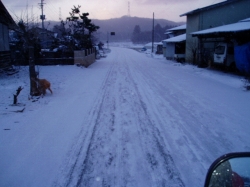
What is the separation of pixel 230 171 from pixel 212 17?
25390 millimetres

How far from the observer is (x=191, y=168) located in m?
4.18

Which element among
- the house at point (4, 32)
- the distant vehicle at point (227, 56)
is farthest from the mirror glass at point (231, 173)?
the distant vehicle at point (227, 56)

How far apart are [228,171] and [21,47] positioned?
23.6 metres

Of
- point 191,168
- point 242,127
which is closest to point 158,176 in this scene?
point 191,168

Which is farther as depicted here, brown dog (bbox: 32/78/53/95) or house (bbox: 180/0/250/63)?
house (bbox: 180/0/250/63)

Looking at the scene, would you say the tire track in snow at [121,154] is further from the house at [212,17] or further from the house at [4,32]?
the house at [212,17]

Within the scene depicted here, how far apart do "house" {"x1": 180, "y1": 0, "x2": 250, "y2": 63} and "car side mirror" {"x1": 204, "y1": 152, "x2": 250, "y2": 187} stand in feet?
68.7

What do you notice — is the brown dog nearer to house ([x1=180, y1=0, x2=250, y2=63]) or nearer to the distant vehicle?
the distant vehicle

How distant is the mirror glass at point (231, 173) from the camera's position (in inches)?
78.7

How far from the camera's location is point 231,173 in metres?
2.06

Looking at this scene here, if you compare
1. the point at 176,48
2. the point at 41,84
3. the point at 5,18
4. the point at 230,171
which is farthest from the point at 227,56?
the point at 230,171

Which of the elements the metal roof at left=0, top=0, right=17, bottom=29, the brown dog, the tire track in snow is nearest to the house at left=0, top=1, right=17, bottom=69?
the metal roof at left=0, top=0, right=17, bottom=29

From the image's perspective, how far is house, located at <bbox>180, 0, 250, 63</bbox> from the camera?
22516 mm

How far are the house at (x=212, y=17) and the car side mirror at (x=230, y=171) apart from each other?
2093 centimetres
